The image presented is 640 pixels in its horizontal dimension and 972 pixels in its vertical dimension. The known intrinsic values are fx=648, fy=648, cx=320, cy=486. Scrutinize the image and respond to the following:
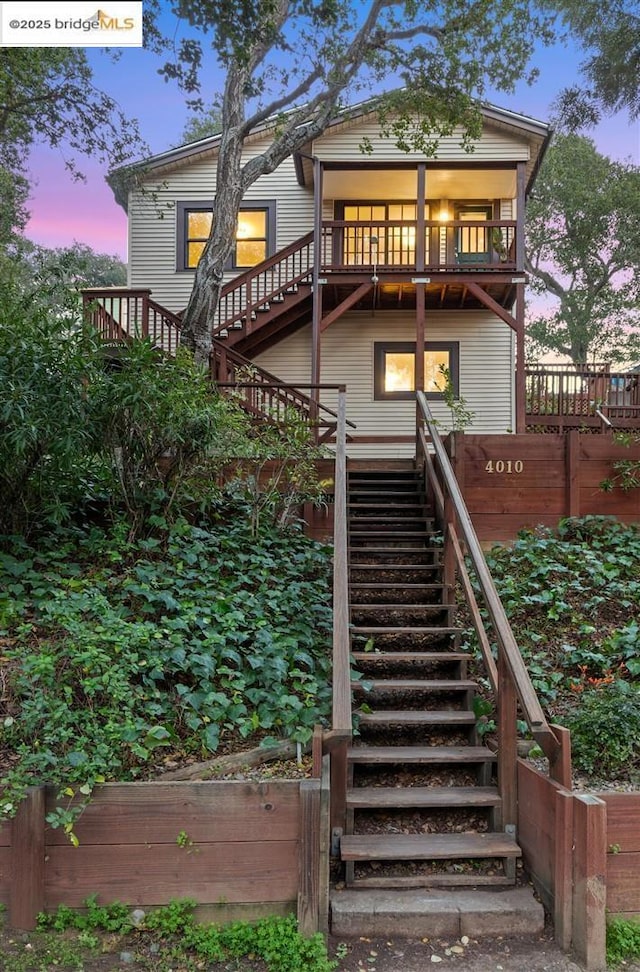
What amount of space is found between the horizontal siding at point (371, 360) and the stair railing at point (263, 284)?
118 cm

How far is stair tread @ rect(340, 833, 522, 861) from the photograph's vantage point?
3.37 meters

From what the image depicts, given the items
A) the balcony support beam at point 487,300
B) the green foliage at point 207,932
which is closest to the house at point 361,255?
the balcony support beam at point 487,300

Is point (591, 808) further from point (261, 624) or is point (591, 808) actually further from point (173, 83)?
point (173, 83)

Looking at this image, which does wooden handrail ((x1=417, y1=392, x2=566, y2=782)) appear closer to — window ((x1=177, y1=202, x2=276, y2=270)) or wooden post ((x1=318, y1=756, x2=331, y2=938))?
wooden post ((x1=318, y1=756, x2=331, y2=938))

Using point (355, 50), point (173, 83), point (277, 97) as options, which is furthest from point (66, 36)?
point (355, 50)

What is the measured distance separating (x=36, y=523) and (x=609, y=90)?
34.5 ft

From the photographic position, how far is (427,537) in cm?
649

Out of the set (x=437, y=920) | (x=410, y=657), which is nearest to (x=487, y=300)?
(x=410, y=657)

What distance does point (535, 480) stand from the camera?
7531 millimetres

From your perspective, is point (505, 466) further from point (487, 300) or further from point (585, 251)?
point (585, 251)

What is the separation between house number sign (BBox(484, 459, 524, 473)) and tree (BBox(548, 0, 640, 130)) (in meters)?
6.56

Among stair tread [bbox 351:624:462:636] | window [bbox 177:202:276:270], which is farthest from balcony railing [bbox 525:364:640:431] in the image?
stair tread [bbox 351:624:462:636]

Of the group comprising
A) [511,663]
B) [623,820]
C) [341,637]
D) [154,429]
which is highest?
[154,429]

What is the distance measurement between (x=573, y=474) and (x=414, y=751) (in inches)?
178
